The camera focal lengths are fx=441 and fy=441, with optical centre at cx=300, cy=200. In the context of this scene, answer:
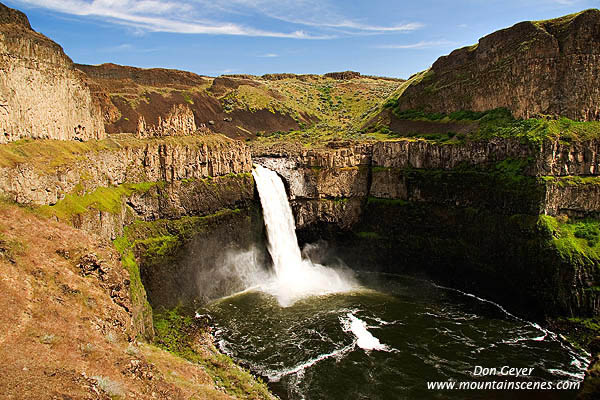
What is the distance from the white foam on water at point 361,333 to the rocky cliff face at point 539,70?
83.4ft

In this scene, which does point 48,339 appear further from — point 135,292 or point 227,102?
point 227,102

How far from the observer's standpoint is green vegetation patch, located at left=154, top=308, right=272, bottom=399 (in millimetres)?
23625

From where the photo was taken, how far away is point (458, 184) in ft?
134

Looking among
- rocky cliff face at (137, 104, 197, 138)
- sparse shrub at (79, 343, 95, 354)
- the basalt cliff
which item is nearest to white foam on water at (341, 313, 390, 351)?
→ the basalt cliff

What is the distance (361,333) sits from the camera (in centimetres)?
3153

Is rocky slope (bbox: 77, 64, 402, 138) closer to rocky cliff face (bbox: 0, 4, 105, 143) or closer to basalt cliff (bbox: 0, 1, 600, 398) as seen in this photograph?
basalt cliff (bbox: 0, 1, 600, 398)

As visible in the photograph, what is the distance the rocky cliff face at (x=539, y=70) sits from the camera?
1527 inches

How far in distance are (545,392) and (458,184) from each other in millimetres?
20296

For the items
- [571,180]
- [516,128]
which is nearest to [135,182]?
[516,128]

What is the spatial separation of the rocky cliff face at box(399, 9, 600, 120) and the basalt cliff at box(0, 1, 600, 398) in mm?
156

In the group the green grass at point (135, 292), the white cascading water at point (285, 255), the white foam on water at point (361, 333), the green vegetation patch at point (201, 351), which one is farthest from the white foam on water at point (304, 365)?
the white cascading water at point (285, 255)

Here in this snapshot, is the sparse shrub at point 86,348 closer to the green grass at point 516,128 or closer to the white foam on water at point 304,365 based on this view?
the white foam on water at point 304,365

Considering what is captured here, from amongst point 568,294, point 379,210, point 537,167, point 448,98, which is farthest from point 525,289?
point 448,98

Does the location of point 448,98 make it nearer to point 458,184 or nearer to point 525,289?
point 458,184
